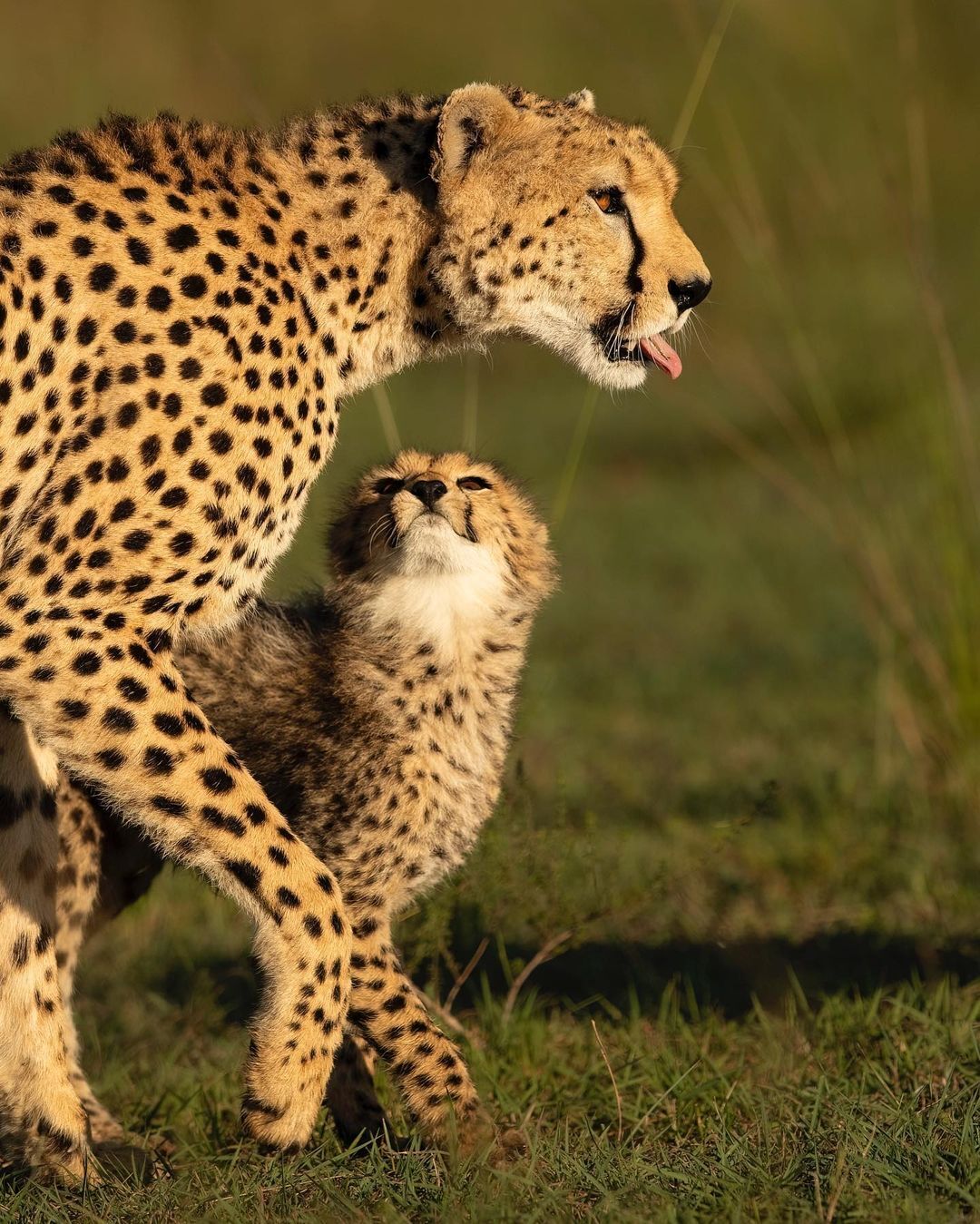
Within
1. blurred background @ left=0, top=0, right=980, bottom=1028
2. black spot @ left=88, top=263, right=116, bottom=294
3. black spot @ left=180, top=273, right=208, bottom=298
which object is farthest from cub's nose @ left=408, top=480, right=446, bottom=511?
black spot @ left=88, top=263, right=116, bottom=294

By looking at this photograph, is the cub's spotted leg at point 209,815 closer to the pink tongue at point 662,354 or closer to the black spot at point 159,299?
the black spot at point 159,299

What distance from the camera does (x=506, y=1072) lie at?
373 cm

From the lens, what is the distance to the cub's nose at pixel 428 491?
11.9ft

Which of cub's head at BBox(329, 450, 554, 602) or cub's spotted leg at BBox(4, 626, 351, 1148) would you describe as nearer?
cub's spotted leg at BBox(4, 626, 351, 1148)

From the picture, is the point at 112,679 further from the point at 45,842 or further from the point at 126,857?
the point at 126,857

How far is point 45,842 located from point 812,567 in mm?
6045

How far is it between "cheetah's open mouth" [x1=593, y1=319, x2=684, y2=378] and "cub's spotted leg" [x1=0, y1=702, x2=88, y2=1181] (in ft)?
4.40

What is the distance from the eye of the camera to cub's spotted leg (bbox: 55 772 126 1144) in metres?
3.54

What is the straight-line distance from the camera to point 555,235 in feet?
11.7

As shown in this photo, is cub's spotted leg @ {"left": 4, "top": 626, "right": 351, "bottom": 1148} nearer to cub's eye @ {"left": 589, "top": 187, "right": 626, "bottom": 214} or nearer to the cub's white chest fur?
the cub's white chest fur

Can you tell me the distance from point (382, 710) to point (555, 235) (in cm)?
101

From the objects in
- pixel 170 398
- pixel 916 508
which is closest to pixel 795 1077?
pixel 170 398

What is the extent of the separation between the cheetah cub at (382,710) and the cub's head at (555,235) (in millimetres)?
402

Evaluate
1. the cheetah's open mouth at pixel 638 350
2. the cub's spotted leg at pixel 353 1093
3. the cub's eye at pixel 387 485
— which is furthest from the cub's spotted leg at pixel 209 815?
the cheetah's open mouth at pixel 638 350
